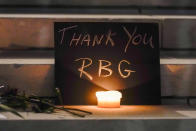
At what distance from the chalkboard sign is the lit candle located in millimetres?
71

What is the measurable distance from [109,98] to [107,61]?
0.19m

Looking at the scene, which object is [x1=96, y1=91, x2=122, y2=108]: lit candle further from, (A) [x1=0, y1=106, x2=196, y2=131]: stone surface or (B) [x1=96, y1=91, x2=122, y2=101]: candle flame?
(A) [x1=0, y1=106, x2=196, y2=131]: stone surface

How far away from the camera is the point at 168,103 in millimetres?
2084

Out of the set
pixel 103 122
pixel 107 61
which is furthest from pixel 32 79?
pixel 103 122

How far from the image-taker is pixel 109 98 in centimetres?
190

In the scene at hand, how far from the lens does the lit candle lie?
6.21ft

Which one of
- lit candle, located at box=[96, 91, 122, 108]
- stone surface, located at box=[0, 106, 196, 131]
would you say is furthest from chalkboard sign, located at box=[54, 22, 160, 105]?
stone surface, located at box=[0, 106, 196, 131]

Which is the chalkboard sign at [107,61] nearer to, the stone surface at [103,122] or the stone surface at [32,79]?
the stone surface at [32,79]

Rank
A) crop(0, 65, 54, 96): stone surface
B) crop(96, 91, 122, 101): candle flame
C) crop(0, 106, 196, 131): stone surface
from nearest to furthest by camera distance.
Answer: crop(0, 106, 196, 131): stone surface, crop(96, 91, 122, 101): candle flame, crop(0, 65, 54, 96): stone surface

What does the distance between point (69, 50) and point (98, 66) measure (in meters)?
0.13

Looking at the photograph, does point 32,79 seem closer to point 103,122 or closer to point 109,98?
point 109,98

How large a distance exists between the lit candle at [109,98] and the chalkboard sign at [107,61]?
7 cm

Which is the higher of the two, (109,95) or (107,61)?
(107,61)

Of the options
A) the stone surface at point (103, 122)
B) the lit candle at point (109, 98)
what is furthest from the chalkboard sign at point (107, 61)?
the stone surface at point (103, 122)
